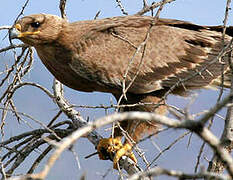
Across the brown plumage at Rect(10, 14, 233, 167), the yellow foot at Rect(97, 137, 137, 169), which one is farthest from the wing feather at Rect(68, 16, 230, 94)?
the yellow foot at Rect(97, 137, 137, 169)

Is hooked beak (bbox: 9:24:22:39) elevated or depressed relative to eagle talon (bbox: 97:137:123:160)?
elevated

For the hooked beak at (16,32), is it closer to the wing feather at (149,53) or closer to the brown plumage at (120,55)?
the brown plumage at (120,55)

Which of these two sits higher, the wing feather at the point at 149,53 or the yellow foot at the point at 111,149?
the wing feather at the point at 149,53

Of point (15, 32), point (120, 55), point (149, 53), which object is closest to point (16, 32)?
point (15, 32)

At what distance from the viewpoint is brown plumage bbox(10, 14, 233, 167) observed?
514 cm

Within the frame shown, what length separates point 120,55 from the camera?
213 inches

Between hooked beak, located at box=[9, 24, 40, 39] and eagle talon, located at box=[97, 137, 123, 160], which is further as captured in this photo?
eagle talon, located at box=[97, 137, 123, 160]

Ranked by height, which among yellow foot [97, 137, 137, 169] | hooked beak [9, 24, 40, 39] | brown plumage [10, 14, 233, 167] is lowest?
yellow foot [97, 137, 137, 169]

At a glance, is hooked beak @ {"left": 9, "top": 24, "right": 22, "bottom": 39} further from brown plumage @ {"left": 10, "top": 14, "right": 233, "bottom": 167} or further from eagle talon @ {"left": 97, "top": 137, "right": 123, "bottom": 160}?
eagle talon @ {"left": 97, "top": 137, "right": 123, "bottom": 160}

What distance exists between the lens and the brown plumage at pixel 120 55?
5.14 meters

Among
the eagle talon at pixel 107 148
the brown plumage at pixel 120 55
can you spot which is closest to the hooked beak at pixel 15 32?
the brown plumage at pixel 120 55

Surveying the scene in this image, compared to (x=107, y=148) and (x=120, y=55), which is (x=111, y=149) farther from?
(x=120, y=55)

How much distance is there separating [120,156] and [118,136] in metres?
0.43

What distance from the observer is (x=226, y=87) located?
5.53m
